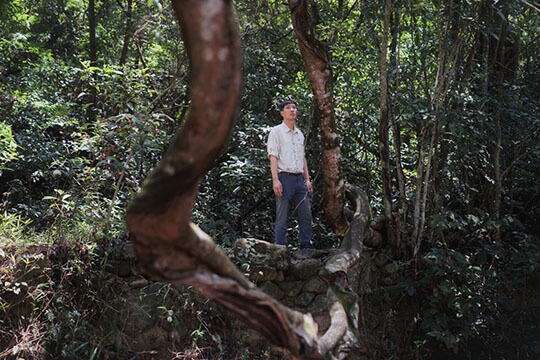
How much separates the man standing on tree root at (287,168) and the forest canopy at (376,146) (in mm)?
258

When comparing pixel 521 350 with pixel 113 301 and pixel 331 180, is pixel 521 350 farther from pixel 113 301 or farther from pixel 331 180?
pixel 113 301

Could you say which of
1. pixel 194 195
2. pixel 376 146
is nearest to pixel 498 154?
pixel 376 146

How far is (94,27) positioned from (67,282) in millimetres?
4383

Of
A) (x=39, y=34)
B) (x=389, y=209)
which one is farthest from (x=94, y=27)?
(x=389, y=209)

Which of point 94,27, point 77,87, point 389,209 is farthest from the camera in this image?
point 94,27

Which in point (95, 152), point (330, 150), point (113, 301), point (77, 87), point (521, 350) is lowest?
point (113, 301)

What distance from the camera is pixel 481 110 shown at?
17.8 feet

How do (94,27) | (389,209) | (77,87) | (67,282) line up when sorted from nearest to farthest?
(67,282) → (389,209) → (77,87) → (94,27)

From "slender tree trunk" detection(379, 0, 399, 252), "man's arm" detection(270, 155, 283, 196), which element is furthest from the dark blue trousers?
"slender tree trunk" detection(379, 0, 399, 252)

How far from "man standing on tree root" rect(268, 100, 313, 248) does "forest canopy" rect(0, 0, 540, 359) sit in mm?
258

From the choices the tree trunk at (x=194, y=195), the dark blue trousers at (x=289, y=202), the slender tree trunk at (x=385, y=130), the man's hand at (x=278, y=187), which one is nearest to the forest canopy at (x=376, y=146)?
the slender tree trunk at (x=385, y=130)

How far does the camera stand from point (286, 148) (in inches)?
197

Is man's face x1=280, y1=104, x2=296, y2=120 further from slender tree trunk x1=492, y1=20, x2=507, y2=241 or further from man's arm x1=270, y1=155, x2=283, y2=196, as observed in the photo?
slender tree trunk x1=492, y1=20, x2=507, y2=241

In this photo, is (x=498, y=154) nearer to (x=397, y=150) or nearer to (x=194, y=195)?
(x=397, y=150)
